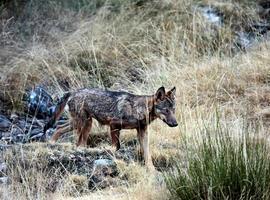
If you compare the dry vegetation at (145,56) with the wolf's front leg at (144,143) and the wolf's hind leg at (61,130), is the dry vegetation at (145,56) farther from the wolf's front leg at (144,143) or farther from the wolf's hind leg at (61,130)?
the wolf's hind leg at (61,130)

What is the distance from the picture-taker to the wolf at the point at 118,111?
7.04 m

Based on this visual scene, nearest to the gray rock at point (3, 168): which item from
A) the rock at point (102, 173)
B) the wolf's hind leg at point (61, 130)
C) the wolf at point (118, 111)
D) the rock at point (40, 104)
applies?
the rock at point (102, 173)

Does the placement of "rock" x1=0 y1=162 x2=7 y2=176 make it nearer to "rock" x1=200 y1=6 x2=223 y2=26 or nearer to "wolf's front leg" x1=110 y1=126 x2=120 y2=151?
"wolf's front leg" x1=110 y1=126 x2=120 y2=151

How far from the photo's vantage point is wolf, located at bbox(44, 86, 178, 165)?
704 centimetres

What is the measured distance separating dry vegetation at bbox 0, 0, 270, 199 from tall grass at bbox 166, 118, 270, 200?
5.51 ft

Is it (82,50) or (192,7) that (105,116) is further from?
(192,7)

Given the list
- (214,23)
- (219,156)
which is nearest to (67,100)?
(219,156)

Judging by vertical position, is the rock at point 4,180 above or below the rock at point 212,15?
below

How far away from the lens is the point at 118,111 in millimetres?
7184

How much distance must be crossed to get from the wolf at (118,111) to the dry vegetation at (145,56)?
25cm

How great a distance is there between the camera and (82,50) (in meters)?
10.5

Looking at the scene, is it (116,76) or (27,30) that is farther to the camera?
(27,30)

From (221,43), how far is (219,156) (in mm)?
5920

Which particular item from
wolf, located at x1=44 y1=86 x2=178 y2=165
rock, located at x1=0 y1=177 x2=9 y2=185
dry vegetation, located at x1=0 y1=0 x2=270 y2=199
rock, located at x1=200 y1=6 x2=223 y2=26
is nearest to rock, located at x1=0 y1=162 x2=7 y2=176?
rock, located at x1=0 y1=177 x2=9 y2=185
